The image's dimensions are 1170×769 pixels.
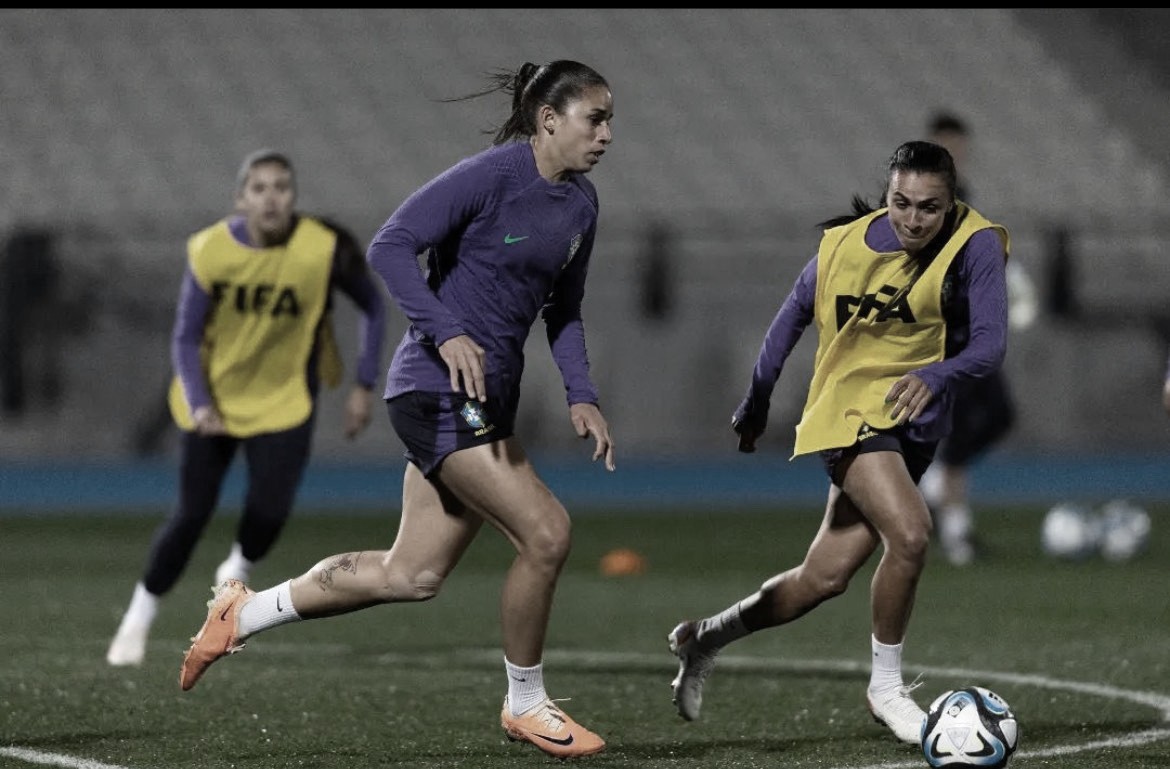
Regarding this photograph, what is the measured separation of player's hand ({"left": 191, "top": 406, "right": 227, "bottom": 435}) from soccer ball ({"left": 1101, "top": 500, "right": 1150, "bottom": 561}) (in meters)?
6.96

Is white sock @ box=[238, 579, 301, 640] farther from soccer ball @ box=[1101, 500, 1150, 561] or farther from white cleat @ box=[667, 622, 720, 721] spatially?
soccer ball @ box=[1101, 500, 1150, 561]

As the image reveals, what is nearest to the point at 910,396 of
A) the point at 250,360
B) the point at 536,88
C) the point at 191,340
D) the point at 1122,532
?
the point at 536,88

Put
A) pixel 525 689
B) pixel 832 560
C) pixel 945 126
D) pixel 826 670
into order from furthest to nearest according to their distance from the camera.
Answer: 1. pixel 945 126
2. pixel 826 670
3. pixel 832 560
4. pixel 525 689

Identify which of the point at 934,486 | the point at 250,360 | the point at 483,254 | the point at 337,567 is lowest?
the point at 337,567

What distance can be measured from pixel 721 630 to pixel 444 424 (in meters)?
1.46

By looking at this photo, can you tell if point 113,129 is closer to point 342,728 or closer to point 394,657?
point 394,657

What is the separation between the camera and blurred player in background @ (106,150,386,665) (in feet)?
27.7

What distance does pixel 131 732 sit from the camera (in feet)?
21.2

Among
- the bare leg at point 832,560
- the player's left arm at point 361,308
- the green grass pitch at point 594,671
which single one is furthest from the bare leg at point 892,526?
the player's left arm at point 361,308

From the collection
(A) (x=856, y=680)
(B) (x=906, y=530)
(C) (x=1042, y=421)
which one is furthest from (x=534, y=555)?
(C) (x=1042, y=421)

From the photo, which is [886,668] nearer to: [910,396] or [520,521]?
[910,396]

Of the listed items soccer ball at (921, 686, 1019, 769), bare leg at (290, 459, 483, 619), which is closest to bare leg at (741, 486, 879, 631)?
soccer ball at (921, 686, 1019, 769)

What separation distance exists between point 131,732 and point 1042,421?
17193 mm

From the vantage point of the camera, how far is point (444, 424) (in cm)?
590
